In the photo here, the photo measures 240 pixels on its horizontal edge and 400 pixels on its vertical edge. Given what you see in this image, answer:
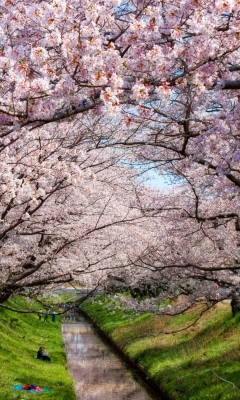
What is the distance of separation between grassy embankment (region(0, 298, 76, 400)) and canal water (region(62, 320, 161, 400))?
853mm

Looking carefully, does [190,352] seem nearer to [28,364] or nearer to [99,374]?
[99,374]

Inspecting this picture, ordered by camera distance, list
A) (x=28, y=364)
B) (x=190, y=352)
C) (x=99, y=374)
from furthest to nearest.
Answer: (x=99, y=374) → (x=190, y=352) → (x=28, y=364)

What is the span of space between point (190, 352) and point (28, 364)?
693 cm

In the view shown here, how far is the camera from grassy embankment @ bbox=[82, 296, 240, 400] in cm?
1717

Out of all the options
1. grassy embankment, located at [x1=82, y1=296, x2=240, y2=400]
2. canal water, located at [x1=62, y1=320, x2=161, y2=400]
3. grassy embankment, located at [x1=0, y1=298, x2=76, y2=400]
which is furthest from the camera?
canal water, located at [x1=62, y1=320, x2=161, y2=400]

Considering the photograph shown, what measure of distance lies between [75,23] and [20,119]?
54.3 inches

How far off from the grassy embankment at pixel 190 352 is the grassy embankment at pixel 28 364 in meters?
3.67

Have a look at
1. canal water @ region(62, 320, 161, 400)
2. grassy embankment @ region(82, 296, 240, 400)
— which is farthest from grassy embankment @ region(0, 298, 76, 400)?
grassy embankment @ region(82, 296, 240, 400)

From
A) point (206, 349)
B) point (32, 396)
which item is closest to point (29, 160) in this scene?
point (32, 396)

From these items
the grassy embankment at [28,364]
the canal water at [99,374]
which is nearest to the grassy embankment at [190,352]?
the canal water at [99,374]

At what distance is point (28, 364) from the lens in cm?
2159

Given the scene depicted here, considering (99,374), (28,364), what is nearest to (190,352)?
(99,374)

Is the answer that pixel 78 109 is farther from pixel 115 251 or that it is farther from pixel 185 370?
pixel 185 370

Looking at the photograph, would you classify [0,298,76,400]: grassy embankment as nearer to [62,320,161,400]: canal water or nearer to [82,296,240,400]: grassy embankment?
[62,320,161,400]: canal water
